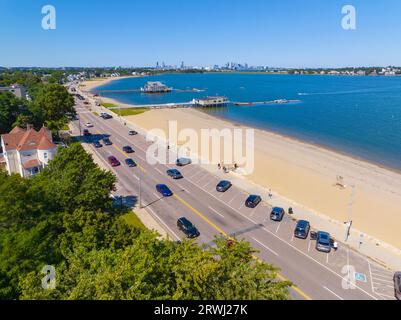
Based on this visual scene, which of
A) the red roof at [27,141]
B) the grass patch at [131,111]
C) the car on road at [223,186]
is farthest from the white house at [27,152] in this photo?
the grass patch at [131,111]

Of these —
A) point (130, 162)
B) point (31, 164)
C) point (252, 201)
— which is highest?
point (31, 164)

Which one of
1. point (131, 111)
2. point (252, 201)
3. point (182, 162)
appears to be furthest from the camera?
point (131, 111)

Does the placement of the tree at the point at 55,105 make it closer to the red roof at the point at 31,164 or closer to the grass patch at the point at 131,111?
the red roof at the point at 31,164

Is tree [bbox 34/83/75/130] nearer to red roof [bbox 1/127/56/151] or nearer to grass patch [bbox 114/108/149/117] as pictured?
red roof [bbox 1/127/56/151]

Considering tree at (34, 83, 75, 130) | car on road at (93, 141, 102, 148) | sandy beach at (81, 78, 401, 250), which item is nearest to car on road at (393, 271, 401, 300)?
sandy beach at (81, 78, 401, 250)

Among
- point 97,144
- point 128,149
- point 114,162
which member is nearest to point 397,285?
point 114,162

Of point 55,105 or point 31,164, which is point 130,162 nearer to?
point 31,164
